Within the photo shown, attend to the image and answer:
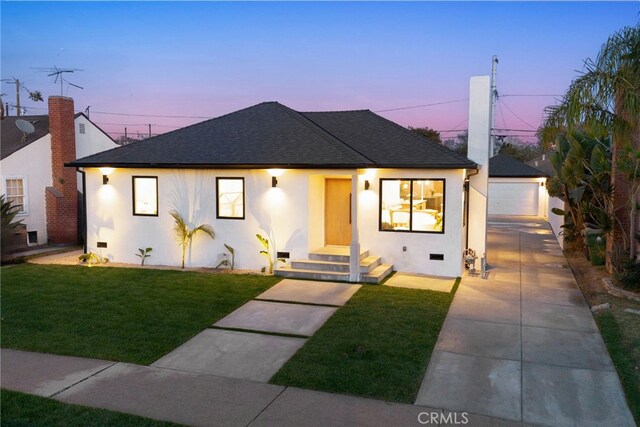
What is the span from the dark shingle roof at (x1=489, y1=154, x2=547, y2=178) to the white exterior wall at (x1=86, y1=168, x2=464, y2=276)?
22.5 meters

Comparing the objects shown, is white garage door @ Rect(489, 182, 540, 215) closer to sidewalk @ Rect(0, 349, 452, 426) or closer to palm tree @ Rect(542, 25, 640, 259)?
palm tree @ Rect(542, 25, 640, 259)

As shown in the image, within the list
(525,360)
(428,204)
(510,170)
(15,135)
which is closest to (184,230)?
(428,204)

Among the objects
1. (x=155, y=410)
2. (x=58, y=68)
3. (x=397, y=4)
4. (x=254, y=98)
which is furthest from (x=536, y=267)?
(x=254, y=98)

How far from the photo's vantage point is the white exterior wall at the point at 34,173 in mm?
16641

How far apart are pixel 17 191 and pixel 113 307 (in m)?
10.1

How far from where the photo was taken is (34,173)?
17234 millimetres

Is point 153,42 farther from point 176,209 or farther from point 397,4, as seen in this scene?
point 397,4

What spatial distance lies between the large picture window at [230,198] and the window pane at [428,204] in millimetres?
4428

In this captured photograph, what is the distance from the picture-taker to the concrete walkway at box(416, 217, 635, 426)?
553cm

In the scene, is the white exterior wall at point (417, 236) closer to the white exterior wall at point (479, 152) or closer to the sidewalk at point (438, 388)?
the white exterior wall at point (479, 152)

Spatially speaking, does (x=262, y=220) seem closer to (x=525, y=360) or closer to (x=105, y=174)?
(x=105, y=174)
